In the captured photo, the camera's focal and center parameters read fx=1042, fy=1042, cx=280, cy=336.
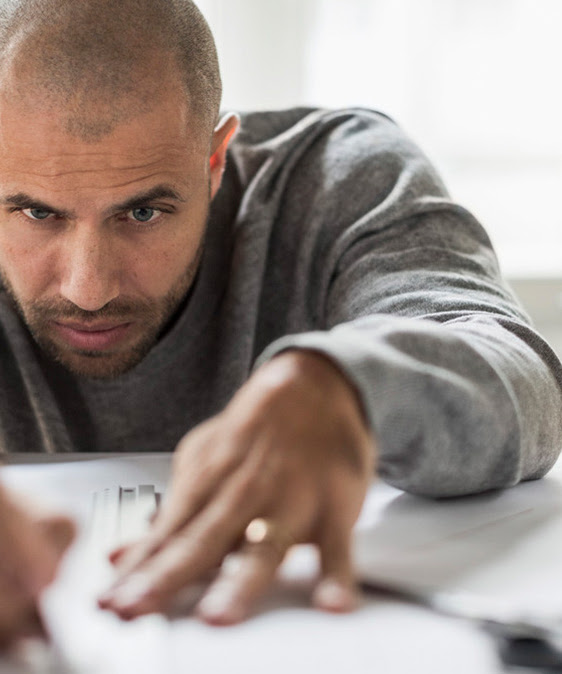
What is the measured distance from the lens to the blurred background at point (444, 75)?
6.33 ft

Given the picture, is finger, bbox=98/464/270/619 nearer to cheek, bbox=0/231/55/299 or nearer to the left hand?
the left hand

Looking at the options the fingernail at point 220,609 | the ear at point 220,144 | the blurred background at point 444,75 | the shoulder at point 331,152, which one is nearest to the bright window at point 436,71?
the blurred background at point 444,75

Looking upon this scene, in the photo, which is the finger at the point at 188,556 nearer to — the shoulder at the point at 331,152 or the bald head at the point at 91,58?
the bald head at the point at 91,58

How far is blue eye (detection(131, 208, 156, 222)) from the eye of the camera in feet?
3.57

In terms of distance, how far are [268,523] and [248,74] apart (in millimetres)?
1443

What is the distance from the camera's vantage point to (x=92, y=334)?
3.61ft

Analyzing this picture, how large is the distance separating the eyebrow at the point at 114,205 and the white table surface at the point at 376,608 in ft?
1.02

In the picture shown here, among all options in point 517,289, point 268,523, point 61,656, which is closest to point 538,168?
point 517,289

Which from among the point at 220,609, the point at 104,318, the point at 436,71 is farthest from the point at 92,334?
the point at 436,71

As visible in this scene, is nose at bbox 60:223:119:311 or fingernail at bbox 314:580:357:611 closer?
fingernail at bbox 314:580:357:611

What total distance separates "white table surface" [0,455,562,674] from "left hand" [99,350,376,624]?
17mm

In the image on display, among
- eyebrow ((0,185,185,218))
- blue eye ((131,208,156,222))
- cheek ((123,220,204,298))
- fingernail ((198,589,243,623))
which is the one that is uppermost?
eyebrow ((0,185,185,218))

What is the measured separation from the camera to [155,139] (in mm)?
1047

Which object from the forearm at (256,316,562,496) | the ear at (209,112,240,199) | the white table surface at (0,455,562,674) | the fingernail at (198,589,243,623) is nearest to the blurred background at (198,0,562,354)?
the ear at (209,112,240,199)
